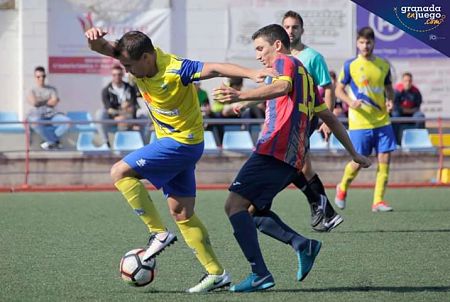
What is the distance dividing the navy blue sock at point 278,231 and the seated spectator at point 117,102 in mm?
11090

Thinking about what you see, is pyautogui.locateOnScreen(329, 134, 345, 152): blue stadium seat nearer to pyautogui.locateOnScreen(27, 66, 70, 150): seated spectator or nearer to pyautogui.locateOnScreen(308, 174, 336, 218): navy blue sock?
pyautogui.locateOnScreen(27, 66, 70, 150): seated spectator

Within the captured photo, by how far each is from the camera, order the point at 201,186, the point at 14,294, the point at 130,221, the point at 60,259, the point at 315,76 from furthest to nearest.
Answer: the point at 201,186 → the point at 130,221 → the point at 315,76 → the point at 60,259 → the point at 14,294

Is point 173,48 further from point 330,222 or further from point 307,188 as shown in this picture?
point 330,222

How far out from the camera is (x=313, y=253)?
7.02 meters

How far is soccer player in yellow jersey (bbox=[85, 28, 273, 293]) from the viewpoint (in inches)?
270

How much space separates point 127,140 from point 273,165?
1089 centimetres

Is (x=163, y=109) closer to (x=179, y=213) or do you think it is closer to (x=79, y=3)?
(x=179, y=213)

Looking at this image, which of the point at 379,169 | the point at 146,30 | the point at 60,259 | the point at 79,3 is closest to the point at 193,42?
the point at 146,30

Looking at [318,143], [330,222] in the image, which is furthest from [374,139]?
[318,143]

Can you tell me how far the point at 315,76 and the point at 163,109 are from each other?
3613 millimetres

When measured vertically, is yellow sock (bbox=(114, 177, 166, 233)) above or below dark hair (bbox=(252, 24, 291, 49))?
below

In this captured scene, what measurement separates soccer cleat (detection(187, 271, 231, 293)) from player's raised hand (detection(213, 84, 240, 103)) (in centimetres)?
137

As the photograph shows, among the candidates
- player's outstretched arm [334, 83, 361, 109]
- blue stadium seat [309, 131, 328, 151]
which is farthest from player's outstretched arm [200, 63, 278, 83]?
blue stadium seat [309, 131, 328, 151]

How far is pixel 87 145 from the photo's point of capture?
59.1 feet
